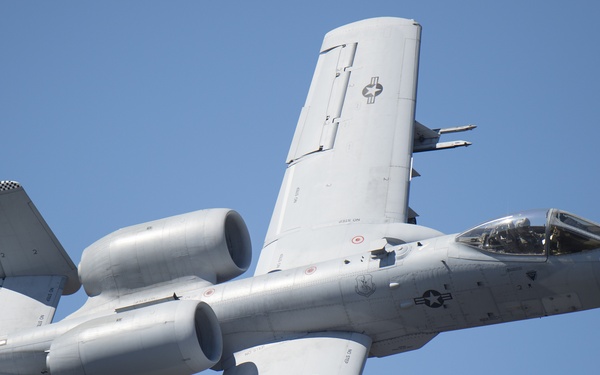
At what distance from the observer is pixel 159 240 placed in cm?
2558

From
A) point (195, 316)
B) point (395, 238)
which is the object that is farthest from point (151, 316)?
point (395, 238)

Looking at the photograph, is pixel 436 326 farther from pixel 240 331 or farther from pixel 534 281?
pixel 240 331

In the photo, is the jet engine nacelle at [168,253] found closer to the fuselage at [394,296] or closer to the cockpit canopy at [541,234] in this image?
the fuselage at [394,296]

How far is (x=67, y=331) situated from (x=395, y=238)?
7567 millimetres

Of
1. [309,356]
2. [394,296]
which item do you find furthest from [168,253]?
[394,296]

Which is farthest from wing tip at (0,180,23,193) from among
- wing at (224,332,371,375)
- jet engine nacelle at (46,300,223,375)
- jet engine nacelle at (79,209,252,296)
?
wing at (224,332,371,375)

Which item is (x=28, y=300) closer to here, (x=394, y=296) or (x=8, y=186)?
(x=8, y=186)

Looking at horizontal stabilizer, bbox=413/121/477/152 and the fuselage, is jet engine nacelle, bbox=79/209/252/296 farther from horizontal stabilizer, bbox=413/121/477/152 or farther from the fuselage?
horizontal stabilizer, bbox=413/121/477/152

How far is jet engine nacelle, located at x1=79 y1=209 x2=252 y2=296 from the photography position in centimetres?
2539

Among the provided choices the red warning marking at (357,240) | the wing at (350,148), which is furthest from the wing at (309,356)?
the red warning marking at (357,240)

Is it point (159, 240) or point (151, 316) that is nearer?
point (151, 316)

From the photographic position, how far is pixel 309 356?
23.6 metres

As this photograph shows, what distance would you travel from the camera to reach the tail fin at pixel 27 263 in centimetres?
2645

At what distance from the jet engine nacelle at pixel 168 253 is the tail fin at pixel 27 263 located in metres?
0.97
